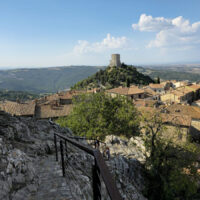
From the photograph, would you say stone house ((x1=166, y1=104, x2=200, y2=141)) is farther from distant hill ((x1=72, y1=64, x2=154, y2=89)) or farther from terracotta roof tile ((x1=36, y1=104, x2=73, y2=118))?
distant hill ((x1=72, y1=64, x2=154, y2=89))

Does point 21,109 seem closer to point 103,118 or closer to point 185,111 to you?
point 103,118

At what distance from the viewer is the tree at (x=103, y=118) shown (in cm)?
1547

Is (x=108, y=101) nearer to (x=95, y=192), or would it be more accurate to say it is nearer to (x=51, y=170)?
(x=51, y=170)

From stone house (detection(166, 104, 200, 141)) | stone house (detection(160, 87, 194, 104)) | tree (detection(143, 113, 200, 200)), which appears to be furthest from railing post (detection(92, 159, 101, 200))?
stone house (detection(160, 87, 194, 104))

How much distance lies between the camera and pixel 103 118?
51.8 feet

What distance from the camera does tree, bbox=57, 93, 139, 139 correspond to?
609 inches

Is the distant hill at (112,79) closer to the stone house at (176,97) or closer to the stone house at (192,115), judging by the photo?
the stone house at (176,97)

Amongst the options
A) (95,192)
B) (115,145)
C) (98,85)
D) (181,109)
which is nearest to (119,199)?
(95,192)

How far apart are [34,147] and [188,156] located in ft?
36.5

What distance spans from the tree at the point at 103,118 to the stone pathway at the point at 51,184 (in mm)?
9287

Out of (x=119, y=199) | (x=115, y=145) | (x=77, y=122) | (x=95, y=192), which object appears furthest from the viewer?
(x=77, y=122)

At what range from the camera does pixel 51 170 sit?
16.6 ft

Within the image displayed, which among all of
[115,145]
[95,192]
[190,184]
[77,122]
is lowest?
[190,184]

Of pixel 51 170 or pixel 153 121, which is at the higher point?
pixel 51 170
